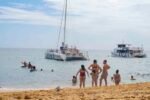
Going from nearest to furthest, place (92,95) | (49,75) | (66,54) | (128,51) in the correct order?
(92,95) → (49,75) → (66,54) → (128,51)

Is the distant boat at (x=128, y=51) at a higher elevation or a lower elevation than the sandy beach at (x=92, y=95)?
higher

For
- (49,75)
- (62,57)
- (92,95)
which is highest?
(62,57)

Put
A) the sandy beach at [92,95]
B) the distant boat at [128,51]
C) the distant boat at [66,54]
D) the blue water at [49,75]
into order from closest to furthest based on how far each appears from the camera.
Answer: the sandy beach at [92,95], the blue water at [49,75], the distant boat at [66,54], the distant boat at [128,51]

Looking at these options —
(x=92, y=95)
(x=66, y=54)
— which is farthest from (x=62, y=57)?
(x=92, y=95)

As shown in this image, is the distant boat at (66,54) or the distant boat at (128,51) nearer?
Answer: the distant boat at (66,54)

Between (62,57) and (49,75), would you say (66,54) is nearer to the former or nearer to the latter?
(62,57)

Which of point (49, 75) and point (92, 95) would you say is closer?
point (92, 95)

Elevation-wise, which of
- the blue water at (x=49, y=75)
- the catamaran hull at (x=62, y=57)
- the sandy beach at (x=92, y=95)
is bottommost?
the sandy beach at (x=92, y=95)

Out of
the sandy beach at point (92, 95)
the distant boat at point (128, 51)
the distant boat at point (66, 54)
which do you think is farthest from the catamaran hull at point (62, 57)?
the sandy beach at point (92, 95)

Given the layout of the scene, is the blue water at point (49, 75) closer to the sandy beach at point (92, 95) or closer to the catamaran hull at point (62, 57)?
the catamaran hull at point (62, 57)

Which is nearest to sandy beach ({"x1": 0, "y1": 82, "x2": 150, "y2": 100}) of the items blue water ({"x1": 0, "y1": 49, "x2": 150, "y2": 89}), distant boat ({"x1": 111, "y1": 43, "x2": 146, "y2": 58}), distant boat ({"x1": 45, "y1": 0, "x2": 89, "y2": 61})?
blue water ({"x1": 0, "y1": 49, "x2": 150, "y2": 89})

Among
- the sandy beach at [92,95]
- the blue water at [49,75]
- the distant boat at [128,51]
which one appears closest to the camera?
the sandy beach at [92,95]

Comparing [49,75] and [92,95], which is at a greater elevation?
[49,75]

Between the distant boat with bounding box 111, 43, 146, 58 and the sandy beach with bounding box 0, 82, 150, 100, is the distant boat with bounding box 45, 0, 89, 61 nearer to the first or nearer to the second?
the distant boat with bounding box 111, 43, 146, 58
